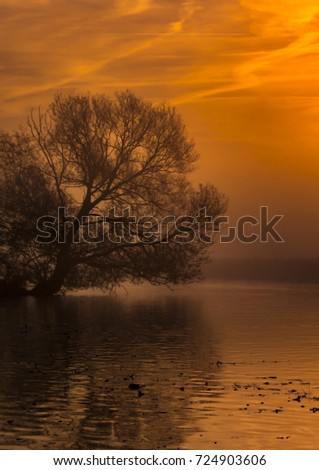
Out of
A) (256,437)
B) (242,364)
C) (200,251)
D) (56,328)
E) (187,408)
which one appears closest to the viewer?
(256,437)

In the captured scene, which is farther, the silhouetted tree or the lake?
the silhouetted tree

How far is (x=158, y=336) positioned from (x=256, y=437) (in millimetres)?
14134

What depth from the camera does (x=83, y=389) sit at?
1641 centimetres

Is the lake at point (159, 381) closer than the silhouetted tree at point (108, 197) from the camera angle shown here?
Yes

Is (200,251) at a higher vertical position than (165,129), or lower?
lower

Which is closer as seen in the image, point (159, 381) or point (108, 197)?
point (159, 381)

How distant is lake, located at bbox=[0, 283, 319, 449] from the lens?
1272 centimetres

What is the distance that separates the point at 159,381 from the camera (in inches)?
688

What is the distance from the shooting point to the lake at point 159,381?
41.7 ft

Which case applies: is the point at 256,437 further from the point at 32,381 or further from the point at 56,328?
the point at 56,328

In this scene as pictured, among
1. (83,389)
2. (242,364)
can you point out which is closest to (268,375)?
(242,364)
